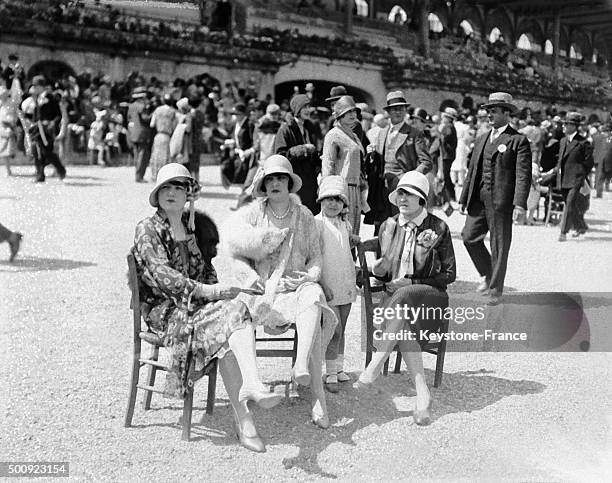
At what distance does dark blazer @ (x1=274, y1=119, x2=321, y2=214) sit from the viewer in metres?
6.35

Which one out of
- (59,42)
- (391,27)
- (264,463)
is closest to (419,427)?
(264,463)

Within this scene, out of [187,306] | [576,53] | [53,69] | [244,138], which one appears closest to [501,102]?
[187,306]

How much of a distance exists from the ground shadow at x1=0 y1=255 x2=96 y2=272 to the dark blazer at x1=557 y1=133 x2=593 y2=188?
6.41 meters

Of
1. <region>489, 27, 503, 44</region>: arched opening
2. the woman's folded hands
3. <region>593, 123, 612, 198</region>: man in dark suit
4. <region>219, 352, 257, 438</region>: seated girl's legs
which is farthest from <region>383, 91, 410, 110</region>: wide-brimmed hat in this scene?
<region>489, 27, 503, 44</region>: arched opening

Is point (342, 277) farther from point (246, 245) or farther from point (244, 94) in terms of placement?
point (244, 94)

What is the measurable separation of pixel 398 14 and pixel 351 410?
3226 centimetres

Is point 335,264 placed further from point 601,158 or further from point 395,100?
point 601,158

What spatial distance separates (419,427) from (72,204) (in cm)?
803

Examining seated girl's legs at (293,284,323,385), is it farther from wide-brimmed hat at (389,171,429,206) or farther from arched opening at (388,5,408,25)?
arched opening at (388,5,408,25)

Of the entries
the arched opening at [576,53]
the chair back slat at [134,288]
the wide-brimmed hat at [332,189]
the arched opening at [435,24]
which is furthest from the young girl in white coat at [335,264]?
the arched opening at [576,53]

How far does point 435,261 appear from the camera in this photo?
14.6 feet

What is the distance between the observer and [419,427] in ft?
13.0

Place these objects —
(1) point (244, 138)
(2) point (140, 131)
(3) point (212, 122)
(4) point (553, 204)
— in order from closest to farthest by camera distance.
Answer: (1) point (244, 138) < (4) point (553, 204) < (2) point (140, 131) < (3) point (212, 122)

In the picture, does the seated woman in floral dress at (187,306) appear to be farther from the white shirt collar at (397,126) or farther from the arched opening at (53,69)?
the arched opening at (53,69)
